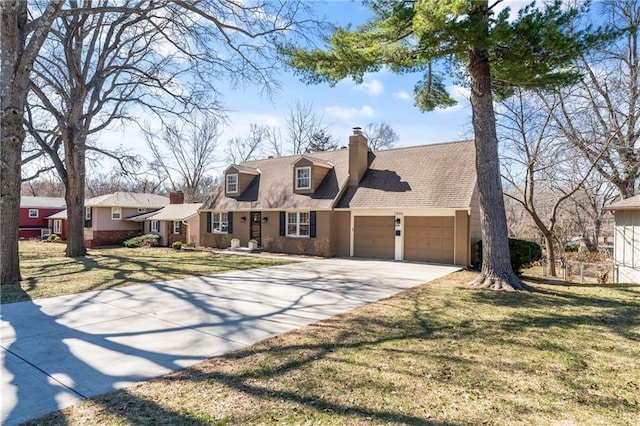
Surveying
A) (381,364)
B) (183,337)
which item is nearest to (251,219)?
(183,337)

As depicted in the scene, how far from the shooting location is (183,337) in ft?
18.1

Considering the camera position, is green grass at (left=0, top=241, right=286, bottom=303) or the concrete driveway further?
green grass at (left=0, top=241, right=286, bottom=303)

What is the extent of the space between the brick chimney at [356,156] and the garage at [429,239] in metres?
3.60

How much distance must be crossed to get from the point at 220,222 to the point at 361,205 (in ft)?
31.5

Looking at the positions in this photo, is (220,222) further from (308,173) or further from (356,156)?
(356,156)

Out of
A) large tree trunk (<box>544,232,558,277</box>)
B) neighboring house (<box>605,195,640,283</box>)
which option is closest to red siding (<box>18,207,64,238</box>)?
large tree trunk (<box>544,232,558,277</box>)

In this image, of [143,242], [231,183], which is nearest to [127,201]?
[143,242]

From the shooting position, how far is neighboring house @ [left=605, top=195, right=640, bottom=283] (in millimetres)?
12883

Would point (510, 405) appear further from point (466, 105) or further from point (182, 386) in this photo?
point (466, 105)

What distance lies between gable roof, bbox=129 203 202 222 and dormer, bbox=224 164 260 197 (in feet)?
11.9

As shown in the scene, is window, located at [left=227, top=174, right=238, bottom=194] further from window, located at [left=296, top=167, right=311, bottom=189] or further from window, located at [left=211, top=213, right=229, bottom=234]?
window, located at [left=296, top=167, right=311, bottom=189]

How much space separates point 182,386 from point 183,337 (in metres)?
1.72

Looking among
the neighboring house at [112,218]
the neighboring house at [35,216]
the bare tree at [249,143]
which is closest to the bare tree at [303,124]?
the bare tree at [249,143]

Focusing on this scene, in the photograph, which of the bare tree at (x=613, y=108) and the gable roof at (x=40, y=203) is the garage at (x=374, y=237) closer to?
the bare tree at (x=613, y=108)
